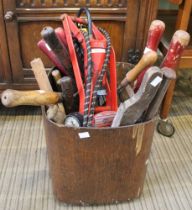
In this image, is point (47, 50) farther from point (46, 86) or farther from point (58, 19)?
point (58, 19)

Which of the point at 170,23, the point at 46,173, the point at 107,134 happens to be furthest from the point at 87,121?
the point at 170,23

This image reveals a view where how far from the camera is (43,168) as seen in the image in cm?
109

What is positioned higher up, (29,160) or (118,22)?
(118,22)

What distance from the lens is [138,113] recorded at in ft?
2.47

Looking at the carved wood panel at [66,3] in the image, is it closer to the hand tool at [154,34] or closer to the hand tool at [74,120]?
the hand tool at [154,34]

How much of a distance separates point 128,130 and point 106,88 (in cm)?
16

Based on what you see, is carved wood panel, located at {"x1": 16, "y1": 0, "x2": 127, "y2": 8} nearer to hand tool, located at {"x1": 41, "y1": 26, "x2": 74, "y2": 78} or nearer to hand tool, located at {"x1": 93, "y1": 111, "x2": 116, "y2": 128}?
hand tool, located at {"x1": 41, "y1": 26, "x2": 74, "y2": 78}

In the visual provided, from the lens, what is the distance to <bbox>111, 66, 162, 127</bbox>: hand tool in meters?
0.68

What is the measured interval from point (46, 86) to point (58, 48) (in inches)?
4.2

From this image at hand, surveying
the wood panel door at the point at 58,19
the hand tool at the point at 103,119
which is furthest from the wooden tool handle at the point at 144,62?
the wood panel door at the point at 58,19

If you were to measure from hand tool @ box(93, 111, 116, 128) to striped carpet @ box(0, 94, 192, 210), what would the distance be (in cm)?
31

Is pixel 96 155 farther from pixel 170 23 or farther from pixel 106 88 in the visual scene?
pixel 170 23

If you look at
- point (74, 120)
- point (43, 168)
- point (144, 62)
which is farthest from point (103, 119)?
point (43, 168)

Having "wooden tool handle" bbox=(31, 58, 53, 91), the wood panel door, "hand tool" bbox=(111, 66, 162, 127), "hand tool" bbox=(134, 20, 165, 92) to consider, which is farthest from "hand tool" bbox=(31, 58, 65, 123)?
the wood panel door
